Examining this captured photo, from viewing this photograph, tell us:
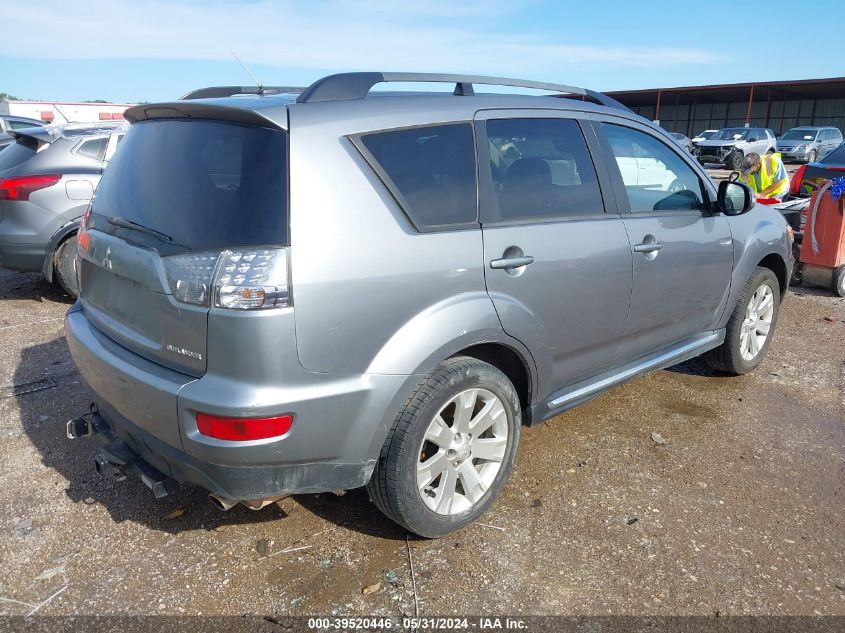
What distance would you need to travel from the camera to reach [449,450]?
9.16 feet

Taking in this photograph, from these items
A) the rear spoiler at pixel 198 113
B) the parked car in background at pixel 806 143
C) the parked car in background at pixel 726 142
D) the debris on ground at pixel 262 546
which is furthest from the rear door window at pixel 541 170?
the parked car in background at pixel 806 143

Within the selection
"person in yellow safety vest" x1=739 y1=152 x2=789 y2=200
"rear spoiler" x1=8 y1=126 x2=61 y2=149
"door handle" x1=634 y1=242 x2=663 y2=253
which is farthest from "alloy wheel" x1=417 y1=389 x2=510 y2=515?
"person in yellow safety vest" x1=739 y1=152 x2=789 y2=200

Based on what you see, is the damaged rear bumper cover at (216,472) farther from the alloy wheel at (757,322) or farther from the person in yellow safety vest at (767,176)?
the person in yellow safety vest at (767,176)

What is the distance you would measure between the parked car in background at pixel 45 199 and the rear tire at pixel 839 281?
763cm

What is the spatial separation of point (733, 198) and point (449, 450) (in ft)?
8.48

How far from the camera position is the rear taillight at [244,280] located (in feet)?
7.16

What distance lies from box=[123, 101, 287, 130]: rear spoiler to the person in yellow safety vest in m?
7.93

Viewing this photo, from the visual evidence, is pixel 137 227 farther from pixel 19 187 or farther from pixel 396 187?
pixel 19 187

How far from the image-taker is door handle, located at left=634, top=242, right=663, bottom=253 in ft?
11.3

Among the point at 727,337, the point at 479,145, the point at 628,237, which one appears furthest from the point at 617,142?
the point at 727,337

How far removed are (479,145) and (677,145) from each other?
1.74 meters

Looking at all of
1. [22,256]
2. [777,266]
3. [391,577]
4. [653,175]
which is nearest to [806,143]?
[777,266]

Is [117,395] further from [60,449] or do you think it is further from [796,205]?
[796,205]

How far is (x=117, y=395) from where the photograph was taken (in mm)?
2611
